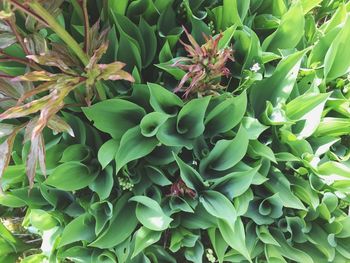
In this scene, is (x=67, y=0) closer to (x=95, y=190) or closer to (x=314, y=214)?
(x=95, y=190)

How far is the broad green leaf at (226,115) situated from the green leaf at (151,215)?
0.30m

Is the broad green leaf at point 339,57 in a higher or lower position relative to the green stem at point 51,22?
lower

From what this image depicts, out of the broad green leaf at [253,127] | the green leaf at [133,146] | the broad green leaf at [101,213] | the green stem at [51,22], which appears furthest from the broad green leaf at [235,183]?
the green stem at [51,22]

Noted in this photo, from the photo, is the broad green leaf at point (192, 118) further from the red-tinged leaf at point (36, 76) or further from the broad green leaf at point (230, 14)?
the red-tinged leaf at point (36, 76)

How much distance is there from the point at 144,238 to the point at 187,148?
308 millimetres

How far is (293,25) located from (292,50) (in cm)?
8

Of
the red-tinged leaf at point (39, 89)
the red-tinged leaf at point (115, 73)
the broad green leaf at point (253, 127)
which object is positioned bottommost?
the broad green leaf at point (253, 127)

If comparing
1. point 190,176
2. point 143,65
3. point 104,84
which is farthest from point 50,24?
point 190,176

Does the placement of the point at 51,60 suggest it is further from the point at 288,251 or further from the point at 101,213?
the point at 288,251

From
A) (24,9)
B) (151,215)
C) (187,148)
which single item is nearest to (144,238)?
(151,215)

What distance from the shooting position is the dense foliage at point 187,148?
A: 1284 mm

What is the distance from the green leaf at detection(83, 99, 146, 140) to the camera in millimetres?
1262

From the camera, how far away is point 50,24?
1021 millimetres

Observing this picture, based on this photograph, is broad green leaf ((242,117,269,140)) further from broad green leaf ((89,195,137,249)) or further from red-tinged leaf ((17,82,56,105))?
red-tinged leaf ((17,82,56,105))
